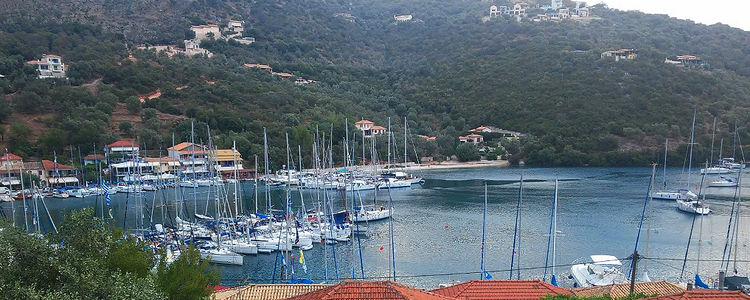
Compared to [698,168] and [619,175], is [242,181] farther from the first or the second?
[698,168]

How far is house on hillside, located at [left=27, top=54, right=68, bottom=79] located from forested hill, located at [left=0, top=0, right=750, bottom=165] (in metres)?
1.61

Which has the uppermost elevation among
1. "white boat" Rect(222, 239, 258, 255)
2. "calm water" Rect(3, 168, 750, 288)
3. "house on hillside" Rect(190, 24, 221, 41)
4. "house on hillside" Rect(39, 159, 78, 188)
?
"house on hillside" Rect(190, 24, 221, 41)

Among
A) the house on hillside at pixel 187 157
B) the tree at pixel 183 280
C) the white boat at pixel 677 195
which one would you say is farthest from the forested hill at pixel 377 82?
the tree at pixel 183 280

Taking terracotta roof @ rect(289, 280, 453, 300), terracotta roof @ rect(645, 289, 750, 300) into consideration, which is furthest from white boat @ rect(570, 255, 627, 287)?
terracotta roof @ rect(289, 280, 453, 300)

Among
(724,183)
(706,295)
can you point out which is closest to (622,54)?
(724,183)

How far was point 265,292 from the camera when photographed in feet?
51.4

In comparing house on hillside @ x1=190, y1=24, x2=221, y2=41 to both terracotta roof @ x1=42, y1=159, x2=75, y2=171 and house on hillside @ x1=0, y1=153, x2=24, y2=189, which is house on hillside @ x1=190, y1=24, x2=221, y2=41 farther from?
house on hillside @ x1=0, y1=153, x2=24, y2=189

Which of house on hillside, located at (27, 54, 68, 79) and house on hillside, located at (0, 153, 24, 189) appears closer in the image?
house on hillside, located at (0, 153, 24, 189)

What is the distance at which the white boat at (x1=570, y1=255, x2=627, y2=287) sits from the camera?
2147cm

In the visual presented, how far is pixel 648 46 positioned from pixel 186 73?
74582 mm

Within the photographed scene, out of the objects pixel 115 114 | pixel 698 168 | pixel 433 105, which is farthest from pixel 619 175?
pixel 115 114

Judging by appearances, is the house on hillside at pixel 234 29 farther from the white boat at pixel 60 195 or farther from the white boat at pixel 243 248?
the white boat at pixel 243 248

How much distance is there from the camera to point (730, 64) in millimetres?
82812

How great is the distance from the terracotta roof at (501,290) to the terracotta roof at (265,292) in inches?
171
